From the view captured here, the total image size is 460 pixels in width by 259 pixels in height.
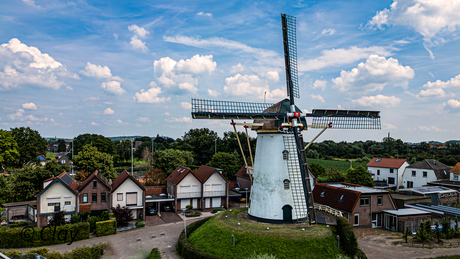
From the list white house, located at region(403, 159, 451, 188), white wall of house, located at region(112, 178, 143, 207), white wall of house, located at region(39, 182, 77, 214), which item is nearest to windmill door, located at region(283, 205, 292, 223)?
white wall of house, located at region(112, 178, 143, 207)

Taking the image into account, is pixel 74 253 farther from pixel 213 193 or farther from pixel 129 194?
pixel 213 193

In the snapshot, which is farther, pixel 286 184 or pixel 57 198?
pixel 57 198

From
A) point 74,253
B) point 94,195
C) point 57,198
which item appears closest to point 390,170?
point 94,195

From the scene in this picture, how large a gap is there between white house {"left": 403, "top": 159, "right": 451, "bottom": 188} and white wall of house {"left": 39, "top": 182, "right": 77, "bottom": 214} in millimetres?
53628

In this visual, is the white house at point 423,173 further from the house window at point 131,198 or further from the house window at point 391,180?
the house window at point 131,198

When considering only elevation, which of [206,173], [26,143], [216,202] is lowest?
[216,202]

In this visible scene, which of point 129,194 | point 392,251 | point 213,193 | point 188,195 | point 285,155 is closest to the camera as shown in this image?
point 392,251

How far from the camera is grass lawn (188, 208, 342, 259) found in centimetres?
1839

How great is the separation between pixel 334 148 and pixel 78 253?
97643mm

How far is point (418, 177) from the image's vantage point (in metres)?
47.5

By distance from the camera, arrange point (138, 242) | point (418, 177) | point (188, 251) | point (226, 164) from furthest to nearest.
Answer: point (226, 164)
point (418, 177)
point (138, 242)
point (188, 251)

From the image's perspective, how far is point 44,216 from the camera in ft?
92.0

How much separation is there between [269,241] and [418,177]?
138ft

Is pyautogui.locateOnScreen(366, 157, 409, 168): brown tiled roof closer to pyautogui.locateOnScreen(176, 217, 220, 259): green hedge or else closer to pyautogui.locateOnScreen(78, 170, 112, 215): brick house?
pyautogui.locateOnScreen(176, 217, 220, 259): green hedge
